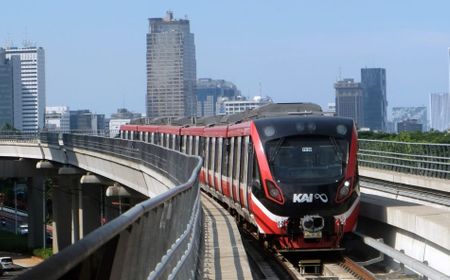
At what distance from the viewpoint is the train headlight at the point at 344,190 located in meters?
18.7

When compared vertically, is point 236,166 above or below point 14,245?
above

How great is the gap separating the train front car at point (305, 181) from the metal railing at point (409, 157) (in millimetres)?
10168

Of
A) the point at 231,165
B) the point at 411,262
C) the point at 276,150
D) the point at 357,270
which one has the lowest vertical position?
the point at 357,270

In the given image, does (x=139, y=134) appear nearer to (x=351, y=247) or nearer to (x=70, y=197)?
(x=70, y=197)

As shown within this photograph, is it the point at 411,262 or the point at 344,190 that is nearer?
the point at 411,262

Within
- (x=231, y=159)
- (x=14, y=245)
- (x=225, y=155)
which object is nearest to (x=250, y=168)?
(x=231, y=159)

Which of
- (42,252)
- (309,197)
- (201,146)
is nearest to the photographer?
(309,197)

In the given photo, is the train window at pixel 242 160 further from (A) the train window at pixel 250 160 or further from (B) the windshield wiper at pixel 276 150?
(B) the windshield wiper at pixel 276 150

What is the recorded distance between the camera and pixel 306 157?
1936cm

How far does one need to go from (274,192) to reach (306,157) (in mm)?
1036

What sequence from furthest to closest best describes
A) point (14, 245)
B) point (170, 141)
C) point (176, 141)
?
point (14, 245) < point (170, 141) < point (176, 141)

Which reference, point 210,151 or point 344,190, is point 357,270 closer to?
point 344,190

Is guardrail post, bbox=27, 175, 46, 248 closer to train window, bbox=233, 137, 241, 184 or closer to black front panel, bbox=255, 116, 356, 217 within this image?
train window, bbox=233, 137, 241, 184

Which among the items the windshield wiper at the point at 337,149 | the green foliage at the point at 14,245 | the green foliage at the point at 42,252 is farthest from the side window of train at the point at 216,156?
the green foliage at the point at 14,245
